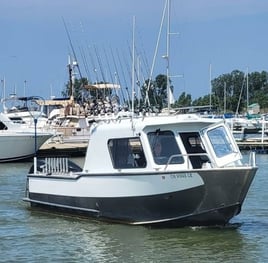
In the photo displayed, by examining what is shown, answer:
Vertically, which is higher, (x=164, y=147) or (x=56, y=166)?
(x=164, y=147)

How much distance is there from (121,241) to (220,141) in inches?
142

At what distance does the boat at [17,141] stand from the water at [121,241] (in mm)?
22984

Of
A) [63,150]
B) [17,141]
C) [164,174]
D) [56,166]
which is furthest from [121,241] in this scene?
[63,150]

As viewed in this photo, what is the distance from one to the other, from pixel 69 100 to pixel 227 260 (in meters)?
53.1

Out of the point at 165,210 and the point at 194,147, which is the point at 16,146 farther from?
the point at 165,210

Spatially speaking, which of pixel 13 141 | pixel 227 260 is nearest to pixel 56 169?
pixel 227 260

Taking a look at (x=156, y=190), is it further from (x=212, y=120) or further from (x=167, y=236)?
(x=212, y=120)

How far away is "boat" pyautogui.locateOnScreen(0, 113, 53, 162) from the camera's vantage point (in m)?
45.7

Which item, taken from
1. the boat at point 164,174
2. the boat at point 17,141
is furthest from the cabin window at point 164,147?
the boat at point 17,141

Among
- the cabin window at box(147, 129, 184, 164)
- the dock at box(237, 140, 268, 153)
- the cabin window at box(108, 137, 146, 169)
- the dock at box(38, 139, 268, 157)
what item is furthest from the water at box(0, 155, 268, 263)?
the dock at box(237, 140, 268, 153)

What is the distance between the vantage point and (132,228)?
19.5 metres

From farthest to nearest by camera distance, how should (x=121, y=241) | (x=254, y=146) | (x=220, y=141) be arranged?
(x=254, y=146) → (x=220, y=141) → (x=121, y=241)

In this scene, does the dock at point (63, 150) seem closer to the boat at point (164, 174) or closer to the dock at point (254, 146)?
the dock at point (254, 146)

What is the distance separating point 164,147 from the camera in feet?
63.5
